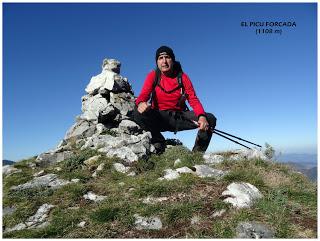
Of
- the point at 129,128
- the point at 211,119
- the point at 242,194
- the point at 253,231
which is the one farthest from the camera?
the point at 129,128

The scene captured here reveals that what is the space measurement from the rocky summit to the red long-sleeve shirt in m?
1.64

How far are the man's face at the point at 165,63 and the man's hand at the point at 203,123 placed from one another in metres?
2.44

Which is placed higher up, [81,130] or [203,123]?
[203,123]

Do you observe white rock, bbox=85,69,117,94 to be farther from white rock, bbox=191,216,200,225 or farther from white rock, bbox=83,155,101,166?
white rock, bbox=191,216,200,225

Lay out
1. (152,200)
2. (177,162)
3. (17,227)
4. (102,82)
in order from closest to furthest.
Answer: (17,227) < (152,200) < (177,162) < (102,82)

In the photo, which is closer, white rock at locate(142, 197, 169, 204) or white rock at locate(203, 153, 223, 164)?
white rock at locate(142, 197, 169, 204)

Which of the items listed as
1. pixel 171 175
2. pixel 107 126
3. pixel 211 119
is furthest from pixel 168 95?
pixel 107 126

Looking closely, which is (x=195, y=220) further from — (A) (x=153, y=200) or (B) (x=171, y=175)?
(B) (x=171, y=175)

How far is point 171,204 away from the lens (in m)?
8.34

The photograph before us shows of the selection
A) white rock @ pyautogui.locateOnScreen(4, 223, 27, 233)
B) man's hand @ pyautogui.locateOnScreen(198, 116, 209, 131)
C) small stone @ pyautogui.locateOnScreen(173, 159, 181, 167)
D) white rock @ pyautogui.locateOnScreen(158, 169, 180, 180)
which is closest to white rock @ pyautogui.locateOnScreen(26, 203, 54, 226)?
white rock @ pyautogui.locateOnScreen(4, 223, 27, 233)

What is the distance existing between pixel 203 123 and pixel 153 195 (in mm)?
4833

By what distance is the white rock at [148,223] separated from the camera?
758 cm

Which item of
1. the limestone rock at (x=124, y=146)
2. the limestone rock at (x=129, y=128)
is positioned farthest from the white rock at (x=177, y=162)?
the limestone rock at (x=129, y=128)

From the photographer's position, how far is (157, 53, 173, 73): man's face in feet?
45.0
